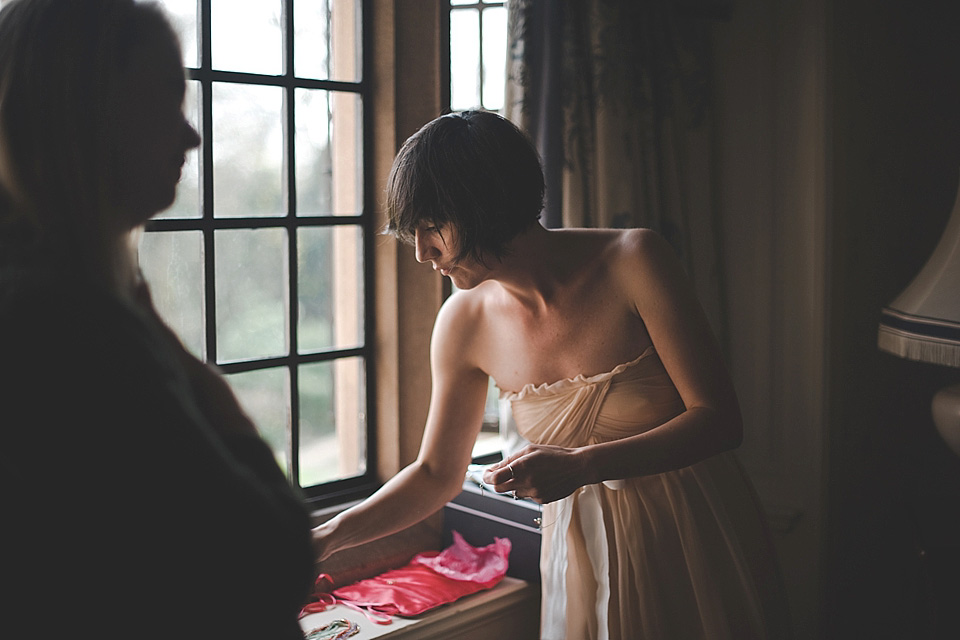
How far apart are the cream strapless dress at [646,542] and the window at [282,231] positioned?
659 millimetres

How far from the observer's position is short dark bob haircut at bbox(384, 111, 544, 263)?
55.7 inches

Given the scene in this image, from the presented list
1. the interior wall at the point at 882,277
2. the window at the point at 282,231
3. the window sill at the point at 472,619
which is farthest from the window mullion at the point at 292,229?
the interior wall at the point at 882,277

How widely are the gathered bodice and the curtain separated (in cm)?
61

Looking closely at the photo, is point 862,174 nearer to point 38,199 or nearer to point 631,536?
point 631,536

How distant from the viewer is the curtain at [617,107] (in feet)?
6.73

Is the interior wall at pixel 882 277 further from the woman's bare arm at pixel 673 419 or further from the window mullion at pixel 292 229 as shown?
the window mullion at pixel 292 229

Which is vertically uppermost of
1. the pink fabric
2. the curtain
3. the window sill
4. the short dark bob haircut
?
the curtain

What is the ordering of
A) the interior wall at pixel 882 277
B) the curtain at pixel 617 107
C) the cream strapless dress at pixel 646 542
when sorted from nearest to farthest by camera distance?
the cream strapless dress at pixel 646 542, the curtain at pixel 617 107, the interior wall at pixel 882 277

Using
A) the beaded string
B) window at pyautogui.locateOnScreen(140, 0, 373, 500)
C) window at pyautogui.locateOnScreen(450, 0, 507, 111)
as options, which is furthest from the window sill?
window at pyautogui.locateOnScreen(450, 0, 507, 111)

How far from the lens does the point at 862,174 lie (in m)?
2.45

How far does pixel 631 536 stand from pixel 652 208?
39.8 inches

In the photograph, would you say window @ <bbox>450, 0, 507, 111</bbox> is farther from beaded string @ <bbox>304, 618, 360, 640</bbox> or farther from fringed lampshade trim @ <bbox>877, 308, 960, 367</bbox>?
beaded string @ <bbox>304, 618, 360, 640</bbox>

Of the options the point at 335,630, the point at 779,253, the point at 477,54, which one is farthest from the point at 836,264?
the point at 335,630

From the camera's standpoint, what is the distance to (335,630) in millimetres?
1684
